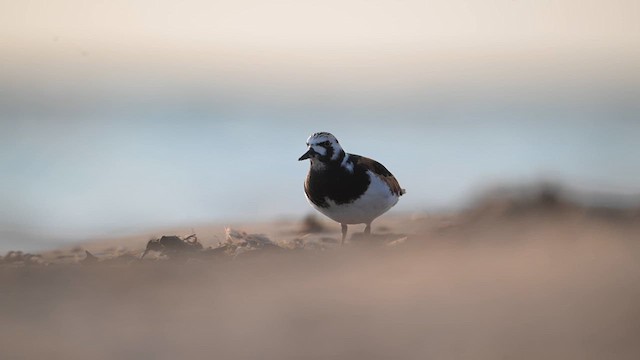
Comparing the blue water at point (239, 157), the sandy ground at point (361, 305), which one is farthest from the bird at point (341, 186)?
the sandy ground at point (361, 305)

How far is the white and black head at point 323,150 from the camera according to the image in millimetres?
9445

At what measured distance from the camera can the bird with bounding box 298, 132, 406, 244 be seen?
9195 mm

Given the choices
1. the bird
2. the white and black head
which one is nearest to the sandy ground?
the bird

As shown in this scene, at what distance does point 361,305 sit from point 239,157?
14286mm

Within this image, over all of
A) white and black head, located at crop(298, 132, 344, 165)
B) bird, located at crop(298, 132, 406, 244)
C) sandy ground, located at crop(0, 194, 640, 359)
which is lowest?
sandy ground, located at crop(0, 194, 640, 359)

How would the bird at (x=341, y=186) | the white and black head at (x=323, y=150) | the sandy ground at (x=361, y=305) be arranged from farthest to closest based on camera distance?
the white and black head at (x=323, y=150), the bird at (x=341, y=186), the sandy ground at (x=361, y=305)

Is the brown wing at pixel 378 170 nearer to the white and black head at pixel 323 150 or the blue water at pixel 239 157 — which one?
the white and black head at pixel 323 150

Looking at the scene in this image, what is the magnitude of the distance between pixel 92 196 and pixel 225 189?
6.70 ft

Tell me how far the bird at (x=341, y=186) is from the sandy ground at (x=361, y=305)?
3125mm

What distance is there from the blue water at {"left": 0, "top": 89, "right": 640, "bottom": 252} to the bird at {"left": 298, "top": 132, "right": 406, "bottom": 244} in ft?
5.18

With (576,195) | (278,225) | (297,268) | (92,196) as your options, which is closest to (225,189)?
(92,196)

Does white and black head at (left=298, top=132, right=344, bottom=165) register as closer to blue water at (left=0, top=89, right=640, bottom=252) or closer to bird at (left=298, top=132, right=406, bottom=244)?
bird at (left=298, top=132, right=406, bottom=244)

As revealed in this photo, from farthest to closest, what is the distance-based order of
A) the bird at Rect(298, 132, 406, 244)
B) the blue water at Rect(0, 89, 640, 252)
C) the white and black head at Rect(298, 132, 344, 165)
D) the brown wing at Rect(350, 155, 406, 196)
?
the blue water at Rect(0, 89, 640, 252) → the brown wing at Rect(350, 155, 406, 196) → the white and black head at Rect(298, 132, 344, 165) → the bird at Rect(298, 132, 406, 244)

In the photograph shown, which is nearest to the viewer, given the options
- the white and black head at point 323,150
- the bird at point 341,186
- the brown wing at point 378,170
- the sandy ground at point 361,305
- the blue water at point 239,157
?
the sandy ground at point 361,305
